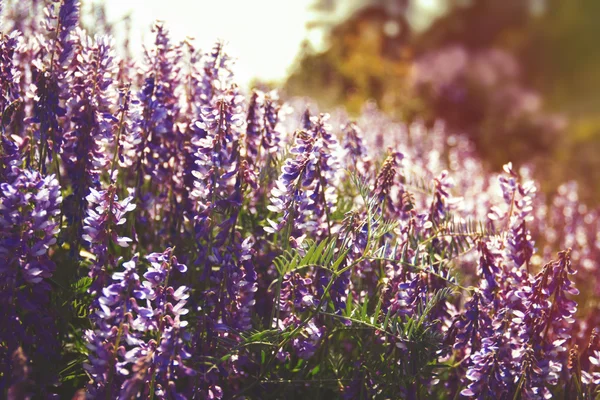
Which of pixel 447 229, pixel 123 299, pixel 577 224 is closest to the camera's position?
pixel 123 299

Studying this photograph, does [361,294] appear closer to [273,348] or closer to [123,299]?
[273,348]

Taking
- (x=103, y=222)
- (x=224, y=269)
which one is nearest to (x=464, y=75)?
(x=224, y=269)

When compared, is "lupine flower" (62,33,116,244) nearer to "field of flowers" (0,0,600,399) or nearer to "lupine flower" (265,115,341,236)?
"field of flowers" (0,0,600,399)

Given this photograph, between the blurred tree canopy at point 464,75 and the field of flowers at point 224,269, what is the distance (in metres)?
6.93

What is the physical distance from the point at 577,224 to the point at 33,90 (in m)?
4.61

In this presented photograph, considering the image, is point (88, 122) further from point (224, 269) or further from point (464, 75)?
point (464, 75)

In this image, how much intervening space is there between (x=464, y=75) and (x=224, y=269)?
594 inches

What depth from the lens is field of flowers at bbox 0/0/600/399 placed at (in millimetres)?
1824

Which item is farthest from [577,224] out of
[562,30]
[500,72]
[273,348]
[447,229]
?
[562,30]

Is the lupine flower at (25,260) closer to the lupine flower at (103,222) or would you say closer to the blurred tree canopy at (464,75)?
the lupine flower at (103,222)

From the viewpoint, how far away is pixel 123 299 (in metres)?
1.74

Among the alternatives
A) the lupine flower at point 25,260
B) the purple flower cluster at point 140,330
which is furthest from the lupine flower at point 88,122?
the purple flower cluster at point 140,330

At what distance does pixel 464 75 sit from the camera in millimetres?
16234

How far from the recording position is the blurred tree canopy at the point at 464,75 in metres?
12.7
